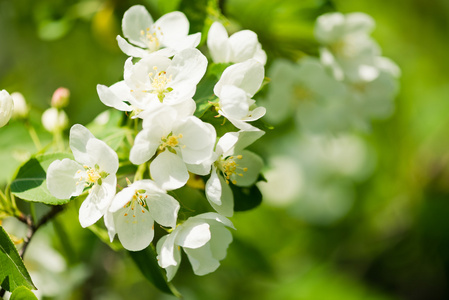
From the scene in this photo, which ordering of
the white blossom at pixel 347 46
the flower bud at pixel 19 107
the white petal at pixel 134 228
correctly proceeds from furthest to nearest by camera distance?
the white blossom at pixel 347 46 → the flower bud at pixel 19 107 → the white petal at pixel 134 228

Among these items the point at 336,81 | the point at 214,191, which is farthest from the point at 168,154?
the point at 336,81

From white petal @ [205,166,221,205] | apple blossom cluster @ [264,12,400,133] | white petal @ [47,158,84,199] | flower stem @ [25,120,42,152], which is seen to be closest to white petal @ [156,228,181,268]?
white petal @ [205,166,221,205]

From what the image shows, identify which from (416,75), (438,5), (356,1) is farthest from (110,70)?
(438,5)

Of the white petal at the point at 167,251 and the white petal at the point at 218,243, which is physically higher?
the white petal at the point at 167,251

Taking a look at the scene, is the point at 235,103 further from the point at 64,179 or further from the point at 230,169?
the point at 64,179

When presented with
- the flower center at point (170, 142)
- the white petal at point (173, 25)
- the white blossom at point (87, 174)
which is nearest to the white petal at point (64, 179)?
the white blossom at point (87, 174)

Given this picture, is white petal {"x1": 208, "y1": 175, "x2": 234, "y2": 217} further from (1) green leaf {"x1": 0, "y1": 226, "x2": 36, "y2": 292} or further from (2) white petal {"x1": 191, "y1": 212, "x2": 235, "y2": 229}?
(1) green leaf {"x1": 0, "y1": 226, "x2": 36, "y2": 292}

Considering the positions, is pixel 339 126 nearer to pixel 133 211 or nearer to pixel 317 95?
pixel 317 95

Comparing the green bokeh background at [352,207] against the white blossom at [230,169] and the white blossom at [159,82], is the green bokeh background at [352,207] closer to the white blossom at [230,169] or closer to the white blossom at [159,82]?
the white blossom at [230,169]
